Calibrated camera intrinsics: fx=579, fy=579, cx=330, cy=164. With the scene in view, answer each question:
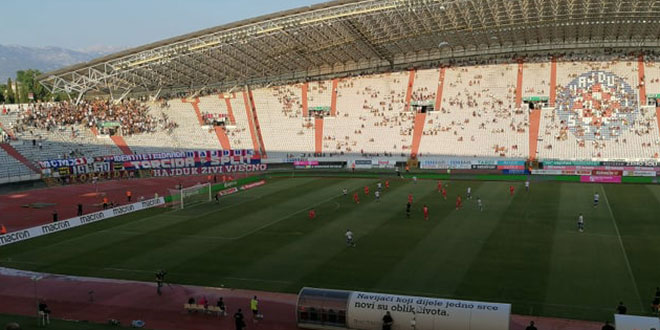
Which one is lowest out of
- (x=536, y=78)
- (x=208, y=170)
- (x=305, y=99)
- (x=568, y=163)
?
(x=208, y=170)

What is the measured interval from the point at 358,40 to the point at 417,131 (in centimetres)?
1458

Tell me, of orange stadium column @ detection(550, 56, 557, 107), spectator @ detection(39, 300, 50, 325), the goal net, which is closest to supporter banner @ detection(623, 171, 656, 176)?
orange stadium column @ detection(550, 56, 557, 107)

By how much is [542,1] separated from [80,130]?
192 ft

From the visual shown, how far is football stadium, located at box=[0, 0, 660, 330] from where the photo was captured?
24156mm

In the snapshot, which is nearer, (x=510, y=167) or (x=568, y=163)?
(x=568, y=163)

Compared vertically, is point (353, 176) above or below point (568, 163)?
below

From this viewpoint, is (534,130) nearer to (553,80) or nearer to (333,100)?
(553,80)

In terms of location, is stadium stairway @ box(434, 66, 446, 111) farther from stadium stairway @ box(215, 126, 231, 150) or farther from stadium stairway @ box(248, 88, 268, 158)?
stadium stairway @ box(215, 126, 231, 150)

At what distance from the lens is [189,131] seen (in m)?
82.3

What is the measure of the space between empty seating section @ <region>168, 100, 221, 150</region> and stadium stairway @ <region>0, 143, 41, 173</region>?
20.6m

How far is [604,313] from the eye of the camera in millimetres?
21797

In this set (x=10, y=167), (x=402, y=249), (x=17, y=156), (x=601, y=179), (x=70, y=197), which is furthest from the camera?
(x=17, y=156)

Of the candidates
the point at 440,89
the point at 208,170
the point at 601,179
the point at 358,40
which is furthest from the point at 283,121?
the point at 601,179

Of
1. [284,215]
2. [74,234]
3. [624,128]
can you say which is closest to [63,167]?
[74,234]
